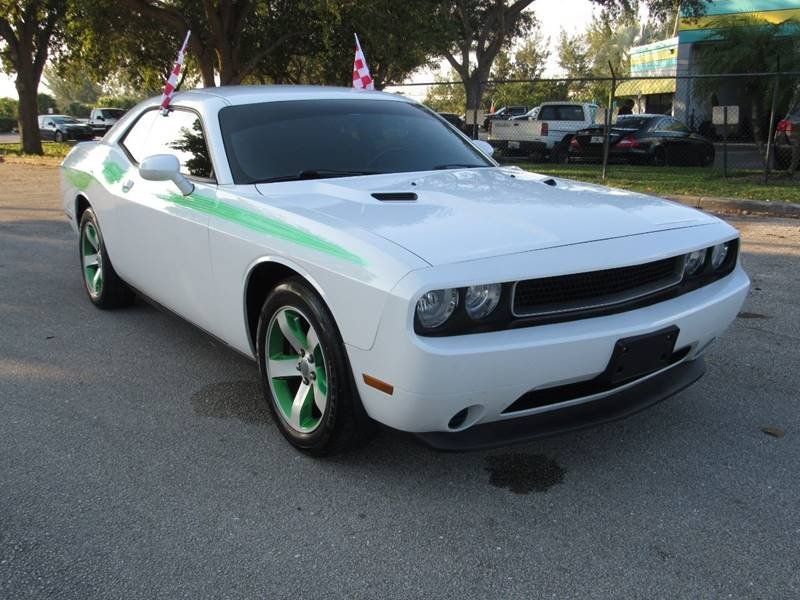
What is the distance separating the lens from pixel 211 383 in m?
3.92

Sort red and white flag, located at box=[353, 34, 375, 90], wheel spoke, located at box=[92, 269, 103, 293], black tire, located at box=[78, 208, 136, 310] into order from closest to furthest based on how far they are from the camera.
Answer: black tire, located at box=[78, 208, 136, 310] < wheel spoke, located at box=[92, 269, 103, 293] < red and white flag, located at box=[353, 34, 375, 90]

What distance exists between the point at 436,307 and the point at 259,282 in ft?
3.49

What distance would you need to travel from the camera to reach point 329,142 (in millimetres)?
3797

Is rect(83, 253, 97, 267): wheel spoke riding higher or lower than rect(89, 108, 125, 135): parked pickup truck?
lower

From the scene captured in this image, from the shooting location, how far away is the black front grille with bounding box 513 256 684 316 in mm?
2555

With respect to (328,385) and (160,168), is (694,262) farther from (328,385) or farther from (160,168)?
(160,168)

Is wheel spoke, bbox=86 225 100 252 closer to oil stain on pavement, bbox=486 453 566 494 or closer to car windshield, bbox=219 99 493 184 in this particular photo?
car windshield, bbox=219 99 493 184

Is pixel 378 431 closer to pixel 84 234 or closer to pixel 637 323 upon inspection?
pixel 637 323

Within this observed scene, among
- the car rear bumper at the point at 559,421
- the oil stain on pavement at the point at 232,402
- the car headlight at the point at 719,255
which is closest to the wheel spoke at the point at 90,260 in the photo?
the oil stain on pavement at the point at 232,402

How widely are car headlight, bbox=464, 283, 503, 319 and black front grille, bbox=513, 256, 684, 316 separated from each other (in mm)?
91

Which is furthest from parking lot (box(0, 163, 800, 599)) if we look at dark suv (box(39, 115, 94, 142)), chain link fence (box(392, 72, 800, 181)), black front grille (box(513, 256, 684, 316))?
dark suv (box(39, 115, 94, 142))

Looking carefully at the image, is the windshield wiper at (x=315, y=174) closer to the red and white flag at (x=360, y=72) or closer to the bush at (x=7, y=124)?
the red and white flag at (x=360, y=72)

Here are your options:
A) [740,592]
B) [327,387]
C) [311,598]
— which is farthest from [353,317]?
[740,592]

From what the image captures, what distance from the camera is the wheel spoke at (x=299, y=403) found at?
3.02m
